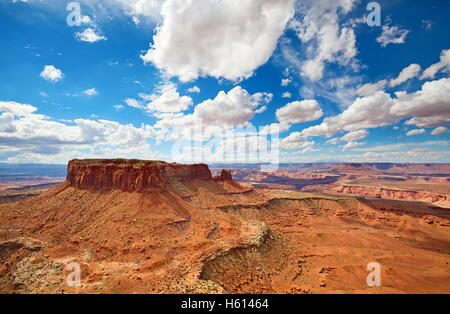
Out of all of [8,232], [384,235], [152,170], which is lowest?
[384,235]

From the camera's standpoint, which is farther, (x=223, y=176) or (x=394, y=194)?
(x=394, y=194)

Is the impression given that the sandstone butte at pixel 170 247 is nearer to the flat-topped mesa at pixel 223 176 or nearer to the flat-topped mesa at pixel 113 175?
the flat-topped mesa at pixel 113 175

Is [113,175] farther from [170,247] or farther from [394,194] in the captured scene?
[394,194]

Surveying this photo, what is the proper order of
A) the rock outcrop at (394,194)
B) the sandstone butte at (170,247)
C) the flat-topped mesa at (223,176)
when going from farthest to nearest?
1. the rock outcrop at (394,194)
2. the flat-topped mesa at (223,176)
3. the sandstone butte at (170,247)

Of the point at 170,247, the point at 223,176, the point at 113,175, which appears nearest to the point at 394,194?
the point at 223,176

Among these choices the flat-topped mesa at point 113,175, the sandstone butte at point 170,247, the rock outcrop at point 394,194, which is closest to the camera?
the sandstone butte at point 170,247

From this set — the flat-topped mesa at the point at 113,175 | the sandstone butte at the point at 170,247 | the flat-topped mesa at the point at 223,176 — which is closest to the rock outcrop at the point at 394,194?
the sandstone butte at the point at 170,247

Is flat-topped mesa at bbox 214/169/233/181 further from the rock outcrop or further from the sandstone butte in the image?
the rock outcrop
